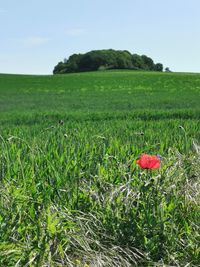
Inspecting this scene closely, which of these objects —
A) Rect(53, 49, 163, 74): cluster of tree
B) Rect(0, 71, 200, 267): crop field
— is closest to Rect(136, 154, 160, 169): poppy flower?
Rect(0, 71, 200, 267): crop field

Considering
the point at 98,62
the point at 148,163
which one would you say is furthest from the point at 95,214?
the point at 98,62

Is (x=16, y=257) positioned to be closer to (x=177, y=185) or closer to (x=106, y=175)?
(x=106, y=175)

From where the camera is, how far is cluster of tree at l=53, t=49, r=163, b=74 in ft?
299

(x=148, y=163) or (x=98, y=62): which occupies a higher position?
(x=148, y=163)

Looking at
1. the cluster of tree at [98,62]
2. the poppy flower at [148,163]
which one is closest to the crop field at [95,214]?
the poppy flower at [148,163]

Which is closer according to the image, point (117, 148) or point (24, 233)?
point (24, 233)

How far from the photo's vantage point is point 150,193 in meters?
3.13

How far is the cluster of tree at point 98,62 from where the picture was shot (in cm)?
9106

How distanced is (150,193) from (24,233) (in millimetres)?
813

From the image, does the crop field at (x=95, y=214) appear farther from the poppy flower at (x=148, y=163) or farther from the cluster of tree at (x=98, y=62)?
the cluster of tree at (x=98, y=62)

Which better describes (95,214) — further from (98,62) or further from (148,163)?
(98,62)

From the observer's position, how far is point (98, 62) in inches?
3585

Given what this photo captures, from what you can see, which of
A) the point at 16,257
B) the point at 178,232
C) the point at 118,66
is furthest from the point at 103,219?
the point at 118,66

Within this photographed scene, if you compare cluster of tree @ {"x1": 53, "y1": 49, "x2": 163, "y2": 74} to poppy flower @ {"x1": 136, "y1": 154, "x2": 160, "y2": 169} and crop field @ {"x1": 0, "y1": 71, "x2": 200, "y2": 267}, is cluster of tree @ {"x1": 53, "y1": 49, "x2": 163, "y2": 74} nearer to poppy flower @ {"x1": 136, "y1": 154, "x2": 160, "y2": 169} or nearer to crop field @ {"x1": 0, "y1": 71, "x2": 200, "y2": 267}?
crop field @ {"x1": 0, "y1": 71, "x2": 200, "y2": 267}
